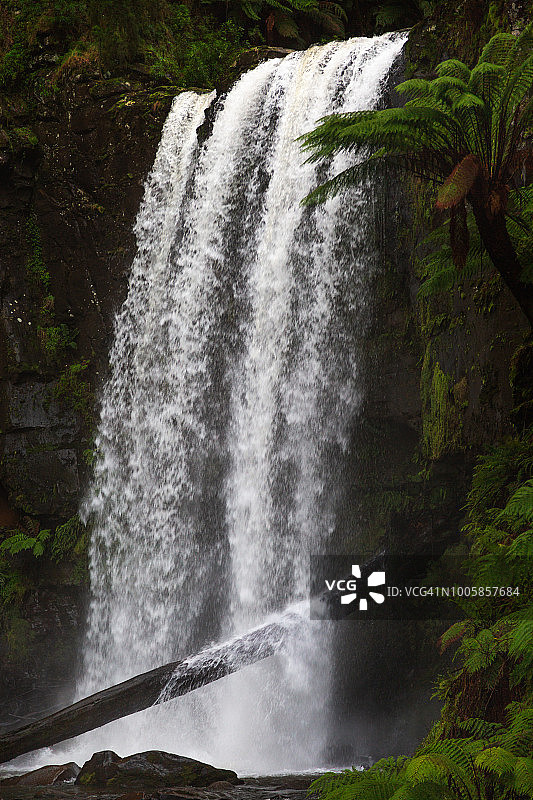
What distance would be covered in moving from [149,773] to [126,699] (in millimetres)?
1107

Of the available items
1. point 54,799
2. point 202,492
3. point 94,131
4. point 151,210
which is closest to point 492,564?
point 54,799

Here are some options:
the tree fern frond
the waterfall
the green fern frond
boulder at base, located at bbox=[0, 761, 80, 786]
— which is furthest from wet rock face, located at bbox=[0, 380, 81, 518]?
the tree fern frond

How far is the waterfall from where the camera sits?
8.64 metres

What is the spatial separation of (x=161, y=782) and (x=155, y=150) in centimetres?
882

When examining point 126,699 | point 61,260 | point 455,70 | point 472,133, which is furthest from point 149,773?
point 61,260

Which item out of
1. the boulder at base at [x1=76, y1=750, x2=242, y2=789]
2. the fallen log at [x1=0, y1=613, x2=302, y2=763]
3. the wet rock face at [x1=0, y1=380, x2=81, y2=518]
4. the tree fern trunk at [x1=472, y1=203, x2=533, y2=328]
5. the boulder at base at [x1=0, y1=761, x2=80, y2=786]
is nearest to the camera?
the tree fern trunk at [x1=472, y1=203, x2=533, y2=328]

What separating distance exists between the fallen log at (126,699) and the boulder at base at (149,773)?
2.28ft

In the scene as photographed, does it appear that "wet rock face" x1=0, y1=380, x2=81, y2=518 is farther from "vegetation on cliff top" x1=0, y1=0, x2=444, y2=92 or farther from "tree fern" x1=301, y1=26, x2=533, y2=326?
"tree fern" x1=301, y1=26, x2=533, y2=326

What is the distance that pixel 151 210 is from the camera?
1157 cm

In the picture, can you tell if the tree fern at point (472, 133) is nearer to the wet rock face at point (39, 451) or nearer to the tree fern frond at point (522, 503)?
the tree fern frond at point (522, 503)

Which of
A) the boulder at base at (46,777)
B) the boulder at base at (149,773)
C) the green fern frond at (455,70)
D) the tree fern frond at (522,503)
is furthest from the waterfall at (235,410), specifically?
the tree fern frond at (522,503)

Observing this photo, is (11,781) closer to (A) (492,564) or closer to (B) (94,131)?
(A) (492,564)

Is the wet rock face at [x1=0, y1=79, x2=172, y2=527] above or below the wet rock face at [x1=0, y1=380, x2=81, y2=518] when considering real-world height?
above

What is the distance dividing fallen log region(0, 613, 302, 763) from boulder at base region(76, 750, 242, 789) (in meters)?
0.69
